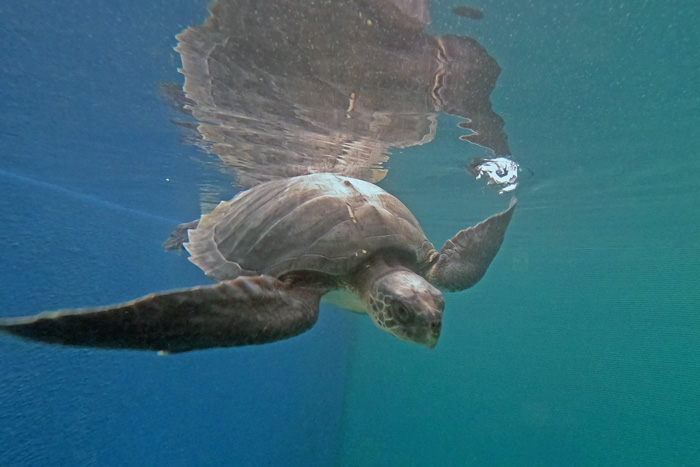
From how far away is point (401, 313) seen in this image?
112 inches

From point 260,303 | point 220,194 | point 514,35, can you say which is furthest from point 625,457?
point 220,194

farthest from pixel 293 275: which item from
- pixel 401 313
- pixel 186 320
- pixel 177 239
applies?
pixel 177 239

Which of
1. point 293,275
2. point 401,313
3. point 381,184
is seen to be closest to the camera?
point 401,313

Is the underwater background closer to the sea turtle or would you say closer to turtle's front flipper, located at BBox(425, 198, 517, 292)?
the sea turtle

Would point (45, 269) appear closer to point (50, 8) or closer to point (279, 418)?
point (50, 8)

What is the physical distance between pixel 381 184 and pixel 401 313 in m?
7.38

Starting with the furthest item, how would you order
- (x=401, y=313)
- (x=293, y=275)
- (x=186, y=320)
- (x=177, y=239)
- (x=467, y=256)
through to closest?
(x=177, y=239) → (x=467, y=256) → (x=293, y=275) → (x=401, y=313) → (x=186, y=320)

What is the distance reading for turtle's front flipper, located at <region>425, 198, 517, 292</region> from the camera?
4219 mm

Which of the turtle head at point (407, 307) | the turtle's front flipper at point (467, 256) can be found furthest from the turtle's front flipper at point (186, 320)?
the turtle's front flipper at point (467, 256)

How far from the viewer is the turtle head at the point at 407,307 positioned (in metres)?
2.71

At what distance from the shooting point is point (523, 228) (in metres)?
16.1

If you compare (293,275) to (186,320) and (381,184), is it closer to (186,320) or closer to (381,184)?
(186,320)

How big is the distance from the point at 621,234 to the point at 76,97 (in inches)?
752

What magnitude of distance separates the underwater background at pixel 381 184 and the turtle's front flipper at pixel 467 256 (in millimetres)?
1931
